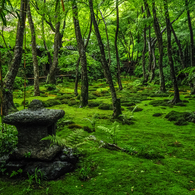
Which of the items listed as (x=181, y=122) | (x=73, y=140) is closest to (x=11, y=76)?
(x=73, y=140)

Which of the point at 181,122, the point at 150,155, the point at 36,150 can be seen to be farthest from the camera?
the point at 181,122

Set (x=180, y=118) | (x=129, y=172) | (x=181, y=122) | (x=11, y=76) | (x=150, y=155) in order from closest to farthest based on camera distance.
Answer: (x=129, y=172)
(x=150, y=155)
(x=181, y=122)
(x=180, y=118)
(x=11, y=76)

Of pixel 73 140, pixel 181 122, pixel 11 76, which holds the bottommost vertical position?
pixel 181 122

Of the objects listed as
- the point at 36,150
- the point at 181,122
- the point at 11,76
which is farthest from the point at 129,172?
the point at 11,76

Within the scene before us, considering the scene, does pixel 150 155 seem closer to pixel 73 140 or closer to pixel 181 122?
pixel 73 140

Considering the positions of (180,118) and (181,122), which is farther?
(180,118)

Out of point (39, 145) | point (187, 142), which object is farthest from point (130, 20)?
point (39, 145)

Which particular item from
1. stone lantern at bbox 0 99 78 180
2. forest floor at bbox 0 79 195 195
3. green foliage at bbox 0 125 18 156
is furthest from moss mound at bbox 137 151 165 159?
green foliage at bbox 0 125 18 156

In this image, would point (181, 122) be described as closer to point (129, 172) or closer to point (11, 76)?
point (129, 172)

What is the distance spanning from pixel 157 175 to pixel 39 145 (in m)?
2.01

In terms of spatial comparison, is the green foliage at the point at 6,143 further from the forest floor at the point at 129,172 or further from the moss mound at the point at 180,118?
the moss mound at the point at 180,118

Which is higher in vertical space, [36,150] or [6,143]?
[6,143]

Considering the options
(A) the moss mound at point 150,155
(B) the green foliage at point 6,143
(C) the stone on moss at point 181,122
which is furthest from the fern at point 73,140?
(C) the stone on moss at point 181,122

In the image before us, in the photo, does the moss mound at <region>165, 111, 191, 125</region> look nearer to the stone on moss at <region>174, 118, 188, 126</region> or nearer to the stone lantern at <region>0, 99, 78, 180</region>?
the stone on moss at <region>174, 118, 188, 126</region>
